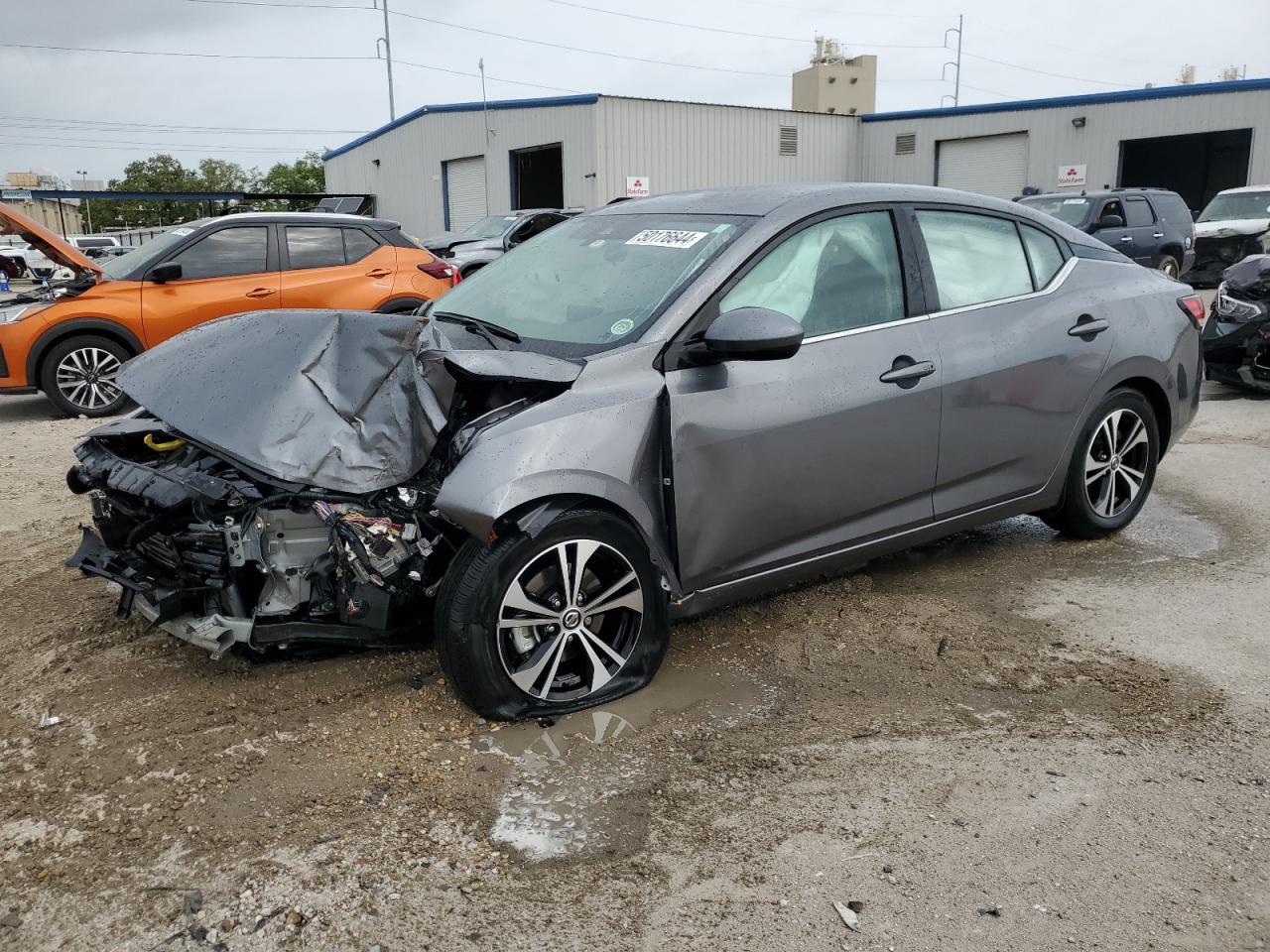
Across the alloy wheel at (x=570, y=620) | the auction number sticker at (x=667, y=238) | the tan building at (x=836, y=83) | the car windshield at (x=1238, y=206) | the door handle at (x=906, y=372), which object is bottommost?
the alloy wheel at (x=570, y=620)

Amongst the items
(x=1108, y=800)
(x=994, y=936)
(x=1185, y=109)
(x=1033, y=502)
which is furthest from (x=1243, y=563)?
(x=1185, y=109)

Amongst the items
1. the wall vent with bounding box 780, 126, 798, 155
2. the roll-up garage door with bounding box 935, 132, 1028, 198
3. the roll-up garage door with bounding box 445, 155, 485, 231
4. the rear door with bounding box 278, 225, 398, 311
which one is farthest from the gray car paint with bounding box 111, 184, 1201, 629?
the roll-up garage door with bounding box 445, 155, 485, 231

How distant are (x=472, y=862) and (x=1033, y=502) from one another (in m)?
3.14

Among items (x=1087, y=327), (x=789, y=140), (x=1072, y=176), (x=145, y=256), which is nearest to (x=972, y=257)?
(x=1087, y=327)

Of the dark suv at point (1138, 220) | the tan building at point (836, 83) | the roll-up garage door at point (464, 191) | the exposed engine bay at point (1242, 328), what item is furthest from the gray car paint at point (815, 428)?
the tan building at point (836, 83)

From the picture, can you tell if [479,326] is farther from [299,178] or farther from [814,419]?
[299,178]

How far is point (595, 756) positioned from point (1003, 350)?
242cm

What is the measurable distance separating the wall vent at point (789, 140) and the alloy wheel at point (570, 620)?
29.5 meters

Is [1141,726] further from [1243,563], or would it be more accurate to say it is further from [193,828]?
[193,828]

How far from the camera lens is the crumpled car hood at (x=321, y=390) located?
329 centimetres

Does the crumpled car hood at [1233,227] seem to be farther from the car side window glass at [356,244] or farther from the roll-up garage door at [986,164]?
the car side window glass at [356,244]

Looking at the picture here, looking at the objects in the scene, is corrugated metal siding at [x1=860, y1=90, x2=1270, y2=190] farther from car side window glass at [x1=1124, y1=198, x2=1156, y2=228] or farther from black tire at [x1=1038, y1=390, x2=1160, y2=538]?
black tire at [x1=1038, y1=390, x2=1160, y2=538]

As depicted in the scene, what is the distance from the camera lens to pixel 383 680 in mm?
3633

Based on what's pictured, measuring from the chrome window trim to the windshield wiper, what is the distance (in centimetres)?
107
